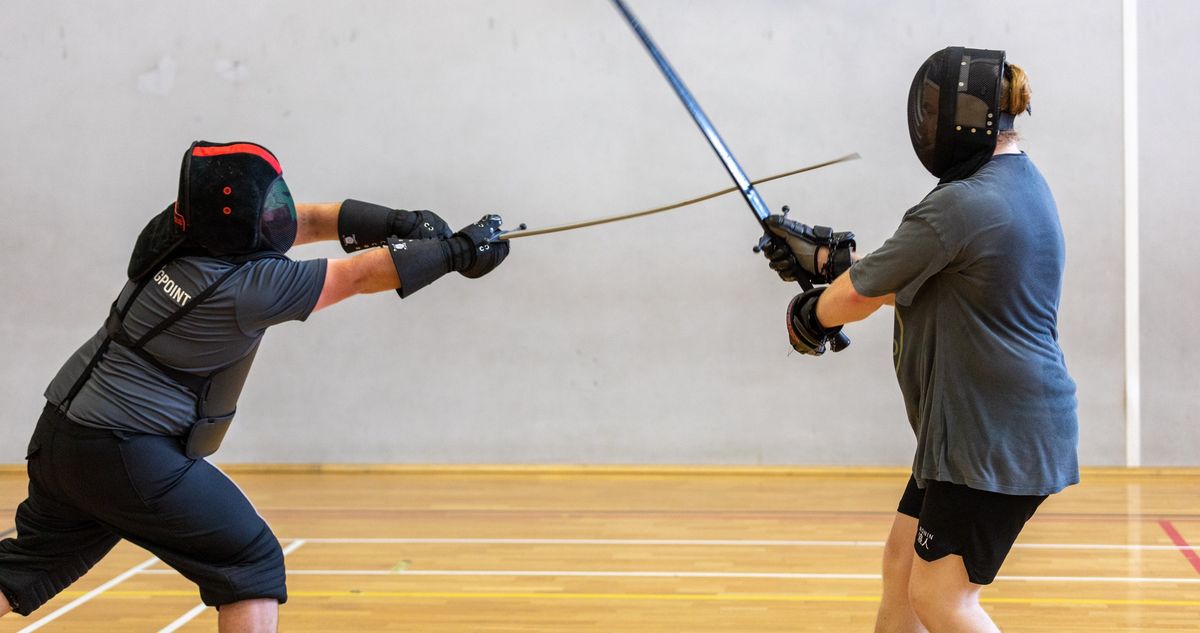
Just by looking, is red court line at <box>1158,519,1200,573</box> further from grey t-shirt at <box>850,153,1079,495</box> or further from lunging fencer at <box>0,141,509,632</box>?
lunging fencer at <box>0,141,509,632</box>

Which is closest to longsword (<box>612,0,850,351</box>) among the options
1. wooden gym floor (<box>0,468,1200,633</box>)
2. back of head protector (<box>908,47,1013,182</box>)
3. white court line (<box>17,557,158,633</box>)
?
back of head protector (<box>908,47,1013,182</box>)

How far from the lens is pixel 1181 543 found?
4.28 m

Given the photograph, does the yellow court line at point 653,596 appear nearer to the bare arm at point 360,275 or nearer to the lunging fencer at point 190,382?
the lunging fencer at point 190,382

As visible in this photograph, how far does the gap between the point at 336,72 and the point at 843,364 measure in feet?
10.6

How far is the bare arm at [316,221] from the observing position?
280 cm

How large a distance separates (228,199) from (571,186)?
12.2 ft

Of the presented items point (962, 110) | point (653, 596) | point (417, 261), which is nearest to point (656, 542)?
point (653, 596)

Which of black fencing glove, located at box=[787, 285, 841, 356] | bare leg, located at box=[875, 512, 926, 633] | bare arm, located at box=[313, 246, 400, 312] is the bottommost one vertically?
bare leg, located at box=[875, 512, 926, 633]

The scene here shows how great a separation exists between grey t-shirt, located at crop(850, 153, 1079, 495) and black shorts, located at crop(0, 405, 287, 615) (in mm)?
1433

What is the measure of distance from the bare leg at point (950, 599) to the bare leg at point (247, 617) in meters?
1.39

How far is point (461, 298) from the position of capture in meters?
5.98

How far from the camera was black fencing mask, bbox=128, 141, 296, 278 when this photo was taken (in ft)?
7.34

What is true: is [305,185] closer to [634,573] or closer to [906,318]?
[634,573]

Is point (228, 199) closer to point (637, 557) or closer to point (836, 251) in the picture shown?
point (836, 251)
